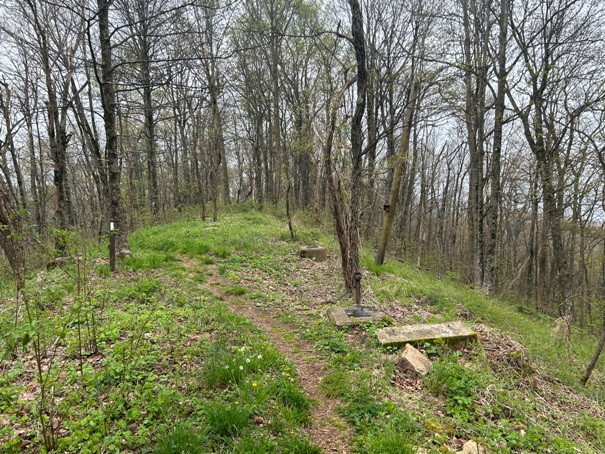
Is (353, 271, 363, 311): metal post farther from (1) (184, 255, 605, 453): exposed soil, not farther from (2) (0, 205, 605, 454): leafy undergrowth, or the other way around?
(2) (0, 205, 605, 454): leafy undergrowth

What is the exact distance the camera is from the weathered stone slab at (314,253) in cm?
1006

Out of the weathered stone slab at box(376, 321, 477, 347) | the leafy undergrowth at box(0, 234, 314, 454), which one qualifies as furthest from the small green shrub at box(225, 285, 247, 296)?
the weathered stone slab at box(376, 321, 477, 347)

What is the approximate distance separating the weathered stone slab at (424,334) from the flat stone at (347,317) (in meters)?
0.52

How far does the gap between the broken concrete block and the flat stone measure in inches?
45.8

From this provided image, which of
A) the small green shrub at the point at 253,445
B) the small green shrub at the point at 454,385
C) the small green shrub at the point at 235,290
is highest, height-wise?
the small green shrub at the point at 235,290

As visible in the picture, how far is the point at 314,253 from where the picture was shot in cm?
1012

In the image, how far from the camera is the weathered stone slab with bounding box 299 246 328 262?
10062 millimetres

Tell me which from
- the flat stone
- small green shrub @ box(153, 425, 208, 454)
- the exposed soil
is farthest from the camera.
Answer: the flat stone

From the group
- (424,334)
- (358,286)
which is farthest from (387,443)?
(358,286)

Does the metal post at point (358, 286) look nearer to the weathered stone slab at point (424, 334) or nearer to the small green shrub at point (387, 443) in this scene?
the weathered stone slab at point (424, 334)

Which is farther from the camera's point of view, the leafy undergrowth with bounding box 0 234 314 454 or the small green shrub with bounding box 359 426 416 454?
the small green shrub with bounding box 359 426 416 454

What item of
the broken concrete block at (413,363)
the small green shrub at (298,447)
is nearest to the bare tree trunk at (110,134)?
the small green shrub at (298,447)

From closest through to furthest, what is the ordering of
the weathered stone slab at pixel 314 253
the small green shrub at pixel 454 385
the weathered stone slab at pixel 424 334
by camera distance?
the small green shrub at pixel 454 385 → the weathered stone slab at pixel 424 334 → the weathered stone slab at pixel 314 253

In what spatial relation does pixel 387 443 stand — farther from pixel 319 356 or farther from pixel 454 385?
pixel 319 356
